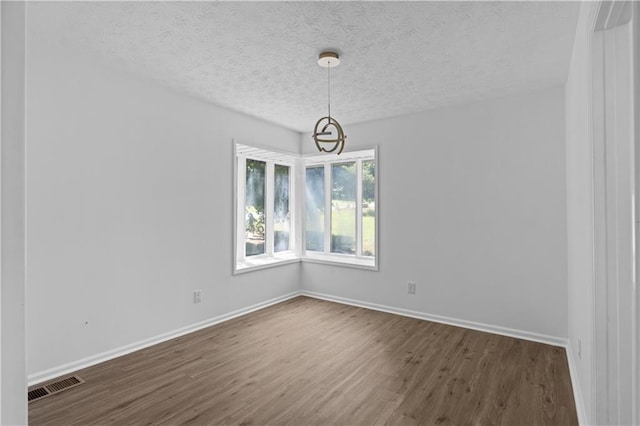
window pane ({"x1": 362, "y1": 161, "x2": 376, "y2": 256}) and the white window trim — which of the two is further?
window pane ({"x1": 362, "y1": 161, "x2": 376, "y2": 256})

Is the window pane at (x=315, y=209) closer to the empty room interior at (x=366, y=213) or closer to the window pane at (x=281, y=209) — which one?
the window pane at (x=281, y=209)

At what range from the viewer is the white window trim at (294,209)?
4.52 metres

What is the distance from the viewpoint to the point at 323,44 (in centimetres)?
251

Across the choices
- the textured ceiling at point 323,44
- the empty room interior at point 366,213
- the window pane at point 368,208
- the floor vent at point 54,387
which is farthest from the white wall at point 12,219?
the window pane at point 368,208

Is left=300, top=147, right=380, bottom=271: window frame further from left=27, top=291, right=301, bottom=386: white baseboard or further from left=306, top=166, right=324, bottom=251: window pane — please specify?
left=27, top=291, right=301, bottom=386: white baseboard

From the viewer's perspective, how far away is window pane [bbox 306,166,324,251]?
17.7 ft

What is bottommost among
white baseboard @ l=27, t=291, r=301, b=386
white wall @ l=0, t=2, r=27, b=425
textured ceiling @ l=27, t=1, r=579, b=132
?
white baseboard @ l=27, t=291, r=301, b=386

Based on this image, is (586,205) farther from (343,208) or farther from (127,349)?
(127,349)

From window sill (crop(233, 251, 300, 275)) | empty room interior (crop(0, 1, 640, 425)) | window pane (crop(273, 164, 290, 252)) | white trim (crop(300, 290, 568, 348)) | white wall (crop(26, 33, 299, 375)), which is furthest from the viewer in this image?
window pane (crop(273, 164, 290, 252))

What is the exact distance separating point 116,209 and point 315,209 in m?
2.98

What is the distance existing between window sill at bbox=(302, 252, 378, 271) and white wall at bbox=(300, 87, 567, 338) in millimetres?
130

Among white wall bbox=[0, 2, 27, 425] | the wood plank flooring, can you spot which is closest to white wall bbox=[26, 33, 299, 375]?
the wood plank flooring

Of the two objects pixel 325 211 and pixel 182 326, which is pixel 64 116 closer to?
pixel 182 326

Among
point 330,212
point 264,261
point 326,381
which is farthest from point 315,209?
point 326,381
